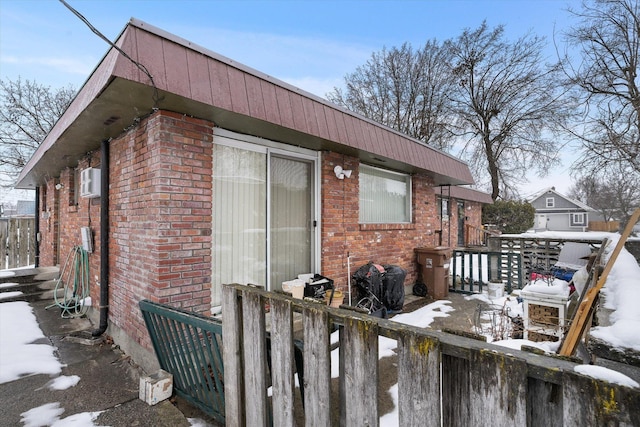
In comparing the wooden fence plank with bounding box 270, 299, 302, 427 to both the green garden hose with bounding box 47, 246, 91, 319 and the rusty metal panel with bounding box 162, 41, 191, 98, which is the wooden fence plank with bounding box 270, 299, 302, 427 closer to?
the rusty metal panel with bounding box 162, 41, 191, 98

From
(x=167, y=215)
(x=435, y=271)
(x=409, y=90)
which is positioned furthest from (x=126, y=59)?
(x=409, y=90)

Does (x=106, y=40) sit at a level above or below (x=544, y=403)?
above

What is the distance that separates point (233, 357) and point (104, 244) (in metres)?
2.95

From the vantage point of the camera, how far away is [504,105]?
15938mm

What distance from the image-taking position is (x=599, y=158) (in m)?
8.79

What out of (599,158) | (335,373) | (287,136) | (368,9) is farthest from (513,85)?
(335,373)

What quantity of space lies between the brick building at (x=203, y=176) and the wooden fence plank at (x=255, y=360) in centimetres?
146

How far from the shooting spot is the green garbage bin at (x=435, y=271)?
Result: 5.84m

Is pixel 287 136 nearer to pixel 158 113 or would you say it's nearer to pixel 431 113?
pixel 158 113

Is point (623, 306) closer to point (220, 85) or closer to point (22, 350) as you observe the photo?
point (220, 85)

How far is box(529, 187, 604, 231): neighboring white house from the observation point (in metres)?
32.2

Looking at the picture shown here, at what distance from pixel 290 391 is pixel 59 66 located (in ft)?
31.6

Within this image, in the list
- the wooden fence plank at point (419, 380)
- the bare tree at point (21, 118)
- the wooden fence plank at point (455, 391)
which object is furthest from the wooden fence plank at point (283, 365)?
the bare tree at point (21, 118)

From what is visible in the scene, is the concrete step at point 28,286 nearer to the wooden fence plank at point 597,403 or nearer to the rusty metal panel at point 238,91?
the rusty metal panel at point 238,91
